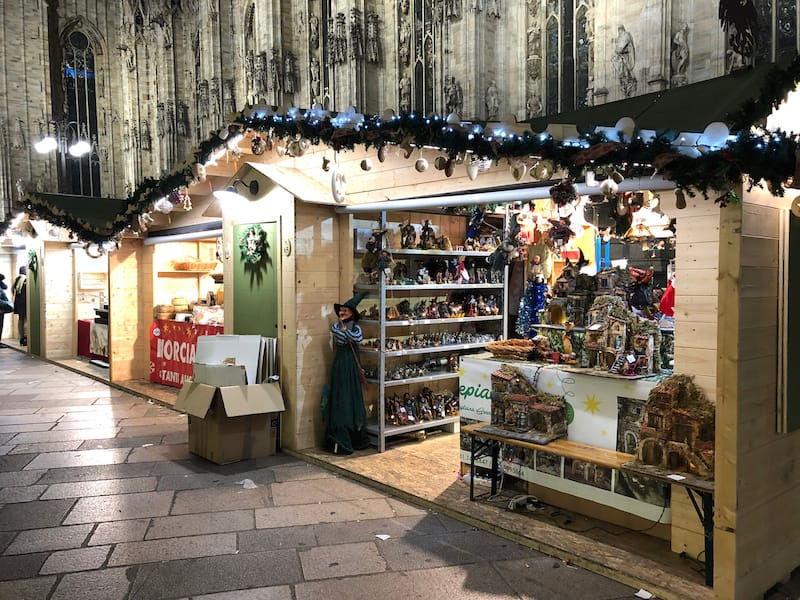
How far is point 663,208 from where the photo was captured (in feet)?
12.4

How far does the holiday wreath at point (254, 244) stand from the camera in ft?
20.7

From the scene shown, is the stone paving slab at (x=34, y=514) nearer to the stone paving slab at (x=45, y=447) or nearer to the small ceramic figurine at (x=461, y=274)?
the stone paving slab at (x=45, y=447)

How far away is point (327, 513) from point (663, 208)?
123 inches

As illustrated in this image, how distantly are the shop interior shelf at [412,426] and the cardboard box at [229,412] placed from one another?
94 cm

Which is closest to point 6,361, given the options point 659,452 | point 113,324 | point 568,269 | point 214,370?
point 113,324

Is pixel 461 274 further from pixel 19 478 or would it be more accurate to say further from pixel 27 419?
pixel 27 419

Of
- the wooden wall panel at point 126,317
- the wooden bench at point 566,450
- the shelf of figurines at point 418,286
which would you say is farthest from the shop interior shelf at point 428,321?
A: the wooden wall panel at point 126,317

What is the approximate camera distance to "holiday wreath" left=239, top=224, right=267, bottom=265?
20.7 ft

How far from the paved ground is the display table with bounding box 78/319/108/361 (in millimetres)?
6006

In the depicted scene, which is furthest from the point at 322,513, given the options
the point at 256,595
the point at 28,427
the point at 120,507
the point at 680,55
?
the point at 680,55

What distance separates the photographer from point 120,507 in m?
4.63

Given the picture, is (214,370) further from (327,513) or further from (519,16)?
(519,16)

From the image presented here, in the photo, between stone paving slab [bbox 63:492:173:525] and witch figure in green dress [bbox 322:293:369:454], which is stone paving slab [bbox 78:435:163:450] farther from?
witch figure in green dress [bbox 322:293:369:454]

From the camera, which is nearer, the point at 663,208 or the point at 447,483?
the point at 663,208
